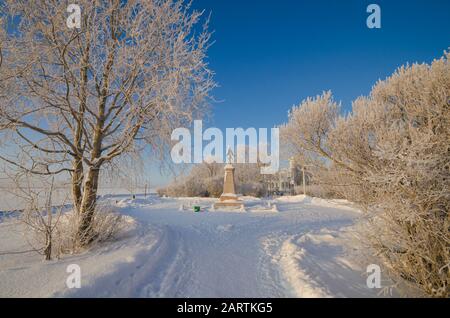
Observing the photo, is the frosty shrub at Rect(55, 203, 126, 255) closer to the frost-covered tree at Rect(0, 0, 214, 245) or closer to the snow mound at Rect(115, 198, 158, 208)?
the frost-covered tree at Rect(0, 0, 214, 245)

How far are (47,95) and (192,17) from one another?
4242 mm

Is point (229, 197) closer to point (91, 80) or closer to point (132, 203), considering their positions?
point (132, 203)

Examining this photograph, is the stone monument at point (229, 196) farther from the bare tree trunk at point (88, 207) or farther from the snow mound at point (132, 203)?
the bare tree trunk at point (88, 207)

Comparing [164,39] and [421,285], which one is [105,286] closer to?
[421,285]

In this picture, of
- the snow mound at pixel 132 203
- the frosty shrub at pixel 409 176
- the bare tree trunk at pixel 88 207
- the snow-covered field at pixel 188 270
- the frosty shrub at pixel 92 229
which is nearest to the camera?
the snow-covered field at pixel 188 270

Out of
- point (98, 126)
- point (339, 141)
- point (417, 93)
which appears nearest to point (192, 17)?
point (98, 126)

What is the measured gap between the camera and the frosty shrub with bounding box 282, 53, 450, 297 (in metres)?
3.53

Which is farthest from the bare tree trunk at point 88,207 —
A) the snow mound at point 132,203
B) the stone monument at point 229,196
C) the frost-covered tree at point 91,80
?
the snow mound at point 132,203

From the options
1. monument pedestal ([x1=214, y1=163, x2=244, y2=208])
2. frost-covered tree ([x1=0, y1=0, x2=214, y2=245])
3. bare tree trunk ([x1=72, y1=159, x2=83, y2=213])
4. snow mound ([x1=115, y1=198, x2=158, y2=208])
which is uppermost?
frost-covered tree ([x1=0, y1=0, x2=214, y2=245])

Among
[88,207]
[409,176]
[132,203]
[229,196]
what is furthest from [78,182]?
[132,203]

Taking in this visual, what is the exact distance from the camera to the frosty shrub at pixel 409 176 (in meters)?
3.53

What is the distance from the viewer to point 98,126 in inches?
243

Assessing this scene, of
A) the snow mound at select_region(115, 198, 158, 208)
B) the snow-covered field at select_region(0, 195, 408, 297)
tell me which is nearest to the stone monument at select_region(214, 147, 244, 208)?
the snow mound at select_region(115, 198, 158, 208)

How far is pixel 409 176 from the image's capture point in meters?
3.61
